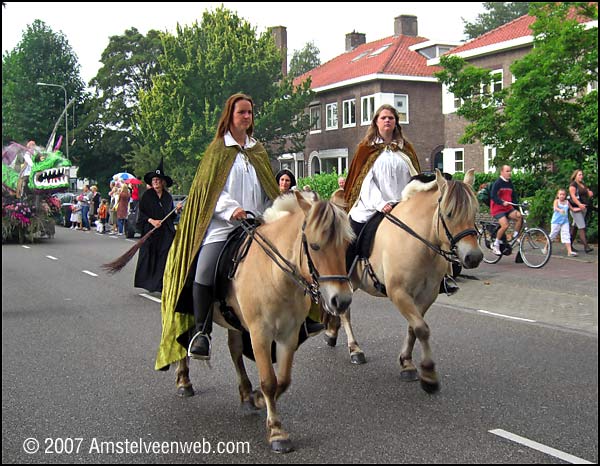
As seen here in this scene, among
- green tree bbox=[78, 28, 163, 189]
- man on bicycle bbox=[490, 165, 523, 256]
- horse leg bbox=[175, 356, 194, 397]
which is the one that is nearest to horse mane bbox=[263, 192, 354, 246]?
horse leg bbox=[175, 356, 194, 397]

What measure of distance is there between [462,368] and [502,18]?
70561mm

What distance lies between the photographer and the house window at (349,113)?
4438 centimetres

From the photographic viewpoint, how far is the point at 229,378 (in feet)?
22.5

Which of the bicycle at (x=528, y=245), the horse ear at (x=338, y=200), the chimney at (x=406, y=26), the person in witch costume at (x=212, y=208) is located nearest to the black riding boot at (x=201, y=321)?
the person in witch costume at (x=212, y=208)

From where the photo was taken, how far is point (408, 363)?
6828 mm

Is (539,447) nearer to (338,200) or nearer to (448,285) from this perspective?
(338,200)

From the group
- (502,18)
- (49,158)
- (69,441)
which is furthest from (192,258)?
(502,18)

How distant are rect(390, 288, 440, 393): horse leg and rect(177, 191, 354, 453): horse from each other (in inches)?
58.8

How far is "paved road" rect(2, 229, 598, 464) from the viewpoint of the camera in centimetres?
495

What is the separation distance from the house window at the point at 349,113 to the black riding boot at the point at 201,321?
1556 inches

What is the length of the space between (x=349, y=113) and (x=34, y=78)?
1908cm

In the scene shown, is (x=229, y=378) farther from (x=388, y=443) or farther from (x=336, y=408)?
(x=388, y=443)

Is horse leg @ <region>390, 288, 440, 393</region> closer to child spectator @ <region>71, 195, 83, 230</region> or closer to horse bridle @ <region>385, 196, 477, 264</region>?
horse bridle @ <region>385, 196, 477, 264</region>

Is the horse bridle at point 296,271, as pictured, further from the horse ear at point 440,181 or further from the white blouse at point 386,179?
the white blouse at point 386,179
